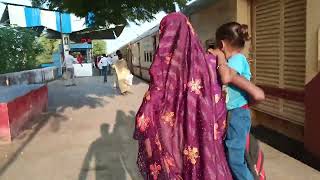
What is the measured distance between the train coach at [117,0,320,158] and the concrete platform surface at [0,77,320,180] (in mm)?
778

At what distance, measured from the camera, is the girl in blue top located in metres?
2.83

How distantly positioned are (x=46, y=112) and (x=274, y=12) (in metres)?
6.18

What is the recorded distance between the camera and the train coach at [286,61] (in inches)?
241

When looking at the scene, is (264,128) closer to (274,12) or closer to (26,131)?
(274,12)

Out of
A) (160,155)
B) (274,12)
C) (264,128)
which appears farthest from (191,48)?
(264,128)

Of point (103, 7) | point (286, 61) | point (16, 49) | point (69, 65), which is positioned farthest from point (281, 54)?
point (16, 49)

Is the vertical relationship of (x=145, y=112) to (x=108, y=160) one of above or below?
above

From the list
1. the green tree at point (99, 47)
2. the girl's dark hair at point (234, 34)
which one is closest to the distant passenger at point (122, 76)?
the girl's dark hair at point (234, 34)

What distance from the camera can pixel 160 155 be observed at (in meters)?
2.68

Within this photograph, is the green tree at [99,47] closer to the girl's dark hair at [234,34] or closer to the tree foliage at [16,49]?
the tree foliage at [16,49]

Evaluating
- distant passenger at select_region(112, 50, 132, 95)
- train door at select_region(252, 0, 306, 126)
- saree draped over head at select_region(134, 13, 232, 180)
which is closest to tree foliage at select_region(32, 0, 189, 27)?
train door at select_region(252, 0, 306, 126)

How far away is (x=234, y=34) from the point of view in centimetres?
287

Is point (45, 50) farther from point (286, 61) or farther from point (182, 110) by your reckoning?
point (182, 110)

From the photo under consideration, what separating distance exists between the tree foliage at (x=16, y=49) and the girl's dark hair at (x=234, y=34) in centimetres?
1598
